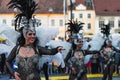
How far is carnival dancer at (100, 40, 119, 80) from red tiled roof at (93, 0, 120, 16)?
68.8 meters

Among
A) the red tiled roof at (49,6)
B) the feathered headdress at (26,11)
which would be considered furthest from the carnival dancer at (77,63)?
the red tiled roof at (49,6)

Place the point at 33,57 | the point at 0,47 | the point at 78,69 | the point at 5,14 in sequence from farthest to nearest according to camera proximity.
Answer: the point at 5,14
the point at 0,47
the point at 78,69
the point at 33,57

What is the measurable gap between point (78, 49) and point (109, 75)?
383 cm

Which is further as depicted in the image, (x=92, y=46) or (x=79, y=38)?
(x=92, y=46)

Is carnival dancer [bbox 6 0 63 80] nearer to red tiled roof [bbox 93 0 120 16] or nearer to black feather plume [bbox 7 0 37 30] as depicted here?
black feather plume [bbox 7 0 37 30]

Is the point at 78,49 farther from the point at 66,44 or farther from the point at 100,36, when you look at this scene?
the point at 100,36

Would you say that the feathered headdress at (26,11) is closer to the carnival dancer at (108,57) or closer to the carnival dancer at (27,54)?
the carnival dancer at (27,54)

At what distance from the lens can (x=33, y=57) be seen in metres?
7.80

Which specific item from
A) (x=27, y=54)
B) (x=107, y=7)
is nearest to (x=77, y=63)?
(x=27, y=54)

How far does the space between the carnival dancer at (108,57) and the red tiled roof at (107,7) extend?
68770 millimetres

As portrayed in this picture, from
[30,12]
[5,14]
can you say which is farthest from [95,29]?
[30,12]

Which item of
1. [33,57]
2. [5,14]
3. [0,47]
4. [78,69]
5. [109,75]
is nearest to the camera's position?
[33,57]

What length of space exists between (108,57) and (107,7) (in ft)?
227

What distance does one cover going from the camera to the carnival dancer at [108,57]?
14.8 meters
